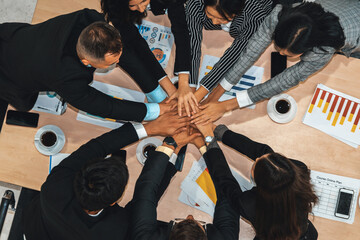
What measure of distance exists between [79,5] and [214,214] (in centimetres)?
141

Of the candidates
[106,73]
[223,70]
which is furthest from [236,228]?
[106,73]

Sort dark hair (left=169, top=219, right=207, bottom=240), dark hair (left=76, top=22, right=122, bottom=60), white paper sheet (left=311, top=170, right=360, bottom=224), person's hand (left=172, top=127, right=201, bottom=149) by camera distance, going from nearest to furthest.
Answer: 1. dark hair (left=169, top=219, right=207, bottom=240)
2. dark hair (left=76, top=22, right=122, bottom=60)
3. white paper sheet (left=311, top=170, right=360, bottom=224)
4. person's hand (left=172, top=127, right=201, bottom=149)

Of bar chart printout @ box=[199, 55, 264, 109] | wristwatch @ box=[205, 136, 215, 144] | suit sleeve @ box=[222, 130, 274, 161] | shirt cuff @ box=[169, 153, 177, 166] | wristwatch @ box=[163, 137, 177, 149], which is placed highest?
bar chart printout @ box=[199, 55, 264, 109]

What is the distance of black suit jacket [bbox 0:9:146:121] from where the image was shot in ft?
4.67

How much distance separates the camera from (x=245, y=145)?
64.7 inches

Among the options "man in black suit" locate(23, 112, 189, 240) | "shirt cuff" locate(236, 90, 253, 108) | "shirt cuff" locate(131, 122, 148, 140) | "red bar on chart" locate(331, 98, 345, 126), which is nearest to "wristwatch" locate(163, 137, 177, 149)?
"shirt cuff" locate(131, 122, 148, 140)

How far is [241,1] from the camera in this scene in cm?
156

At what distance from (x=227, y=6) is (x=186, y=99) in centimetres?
57

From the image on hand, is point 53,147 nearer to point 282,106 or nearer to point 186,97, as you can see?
→ point 186,97

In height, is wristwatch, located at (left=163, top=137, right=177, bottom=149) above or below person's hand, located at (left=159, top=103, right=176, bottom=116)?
below

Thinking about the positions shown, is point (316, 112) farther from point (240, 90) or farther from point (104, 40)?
point (104, 40)

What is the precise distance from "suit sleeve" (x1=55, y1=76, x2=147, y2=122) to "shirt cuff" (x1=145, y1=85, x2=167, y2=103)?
0.30ft

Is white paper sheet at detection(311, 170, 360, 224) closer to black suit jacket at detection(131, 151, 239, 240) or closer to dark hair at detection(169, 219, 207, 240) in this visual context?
black suit jacket at detection(131, 151, 239, 240)

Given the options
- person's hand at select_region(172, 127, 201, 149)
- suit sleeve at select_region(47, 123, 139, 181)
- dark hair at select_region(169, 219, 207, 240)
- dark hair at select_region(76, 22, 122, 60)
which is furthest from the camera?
person's hand at select_region(172, 127, 201, 149)
